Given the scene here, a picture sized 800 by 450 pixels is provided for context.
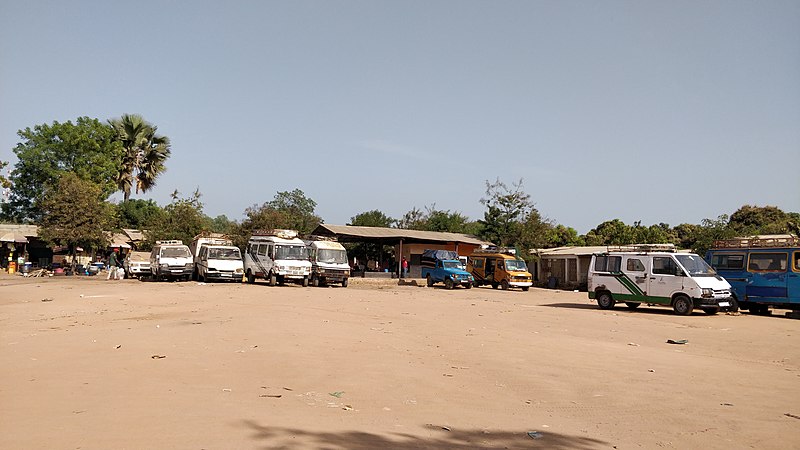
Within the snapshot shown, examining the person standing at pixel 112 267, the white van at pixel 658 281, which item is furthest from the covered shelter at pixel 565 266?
the person standing at pixel 112 267

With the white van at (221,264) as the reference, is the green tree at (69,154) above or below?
above

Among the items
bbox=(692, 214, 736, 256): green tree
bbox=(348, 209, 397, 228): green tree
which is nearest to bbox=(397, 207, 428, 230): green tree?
bbox=(348, 209, 397, 228): green tree

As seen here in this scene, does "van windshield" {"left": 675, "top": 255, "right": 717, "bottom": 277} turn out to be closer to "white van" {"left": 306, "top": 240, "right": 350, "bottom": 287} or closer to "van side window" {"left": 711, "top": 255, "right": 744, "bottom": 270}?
"van side window" {"left": 711, "top": 255, "right": 744, "bottom": 270}

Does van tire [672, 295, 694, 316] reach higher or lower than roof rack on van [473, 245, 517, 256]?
lower

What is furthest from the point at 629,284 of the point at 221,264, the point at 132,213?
the point at 132,213

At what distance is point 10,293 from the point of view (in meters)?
23.1

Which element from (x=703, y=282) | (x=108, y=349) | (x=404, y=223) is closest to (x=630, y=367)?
(x=108, y=349)

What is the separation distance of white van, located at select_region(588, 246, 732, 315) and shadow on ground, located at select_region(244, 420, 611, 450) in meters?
15.8

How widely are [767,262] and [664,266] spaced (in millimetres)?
3504

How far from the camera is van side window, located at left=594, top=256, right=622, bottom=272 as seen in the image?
22250 mm

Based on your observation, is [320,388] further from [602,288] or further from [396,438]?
[602,288]

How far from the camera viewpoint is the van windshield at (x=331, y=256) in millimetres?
32500

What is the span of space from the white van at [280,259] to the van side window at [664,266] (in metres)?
17.0

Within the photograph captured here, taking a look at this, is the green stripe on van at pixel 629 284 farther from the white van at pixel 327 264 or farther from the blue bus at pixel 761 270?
the white van at pixel 327 264
